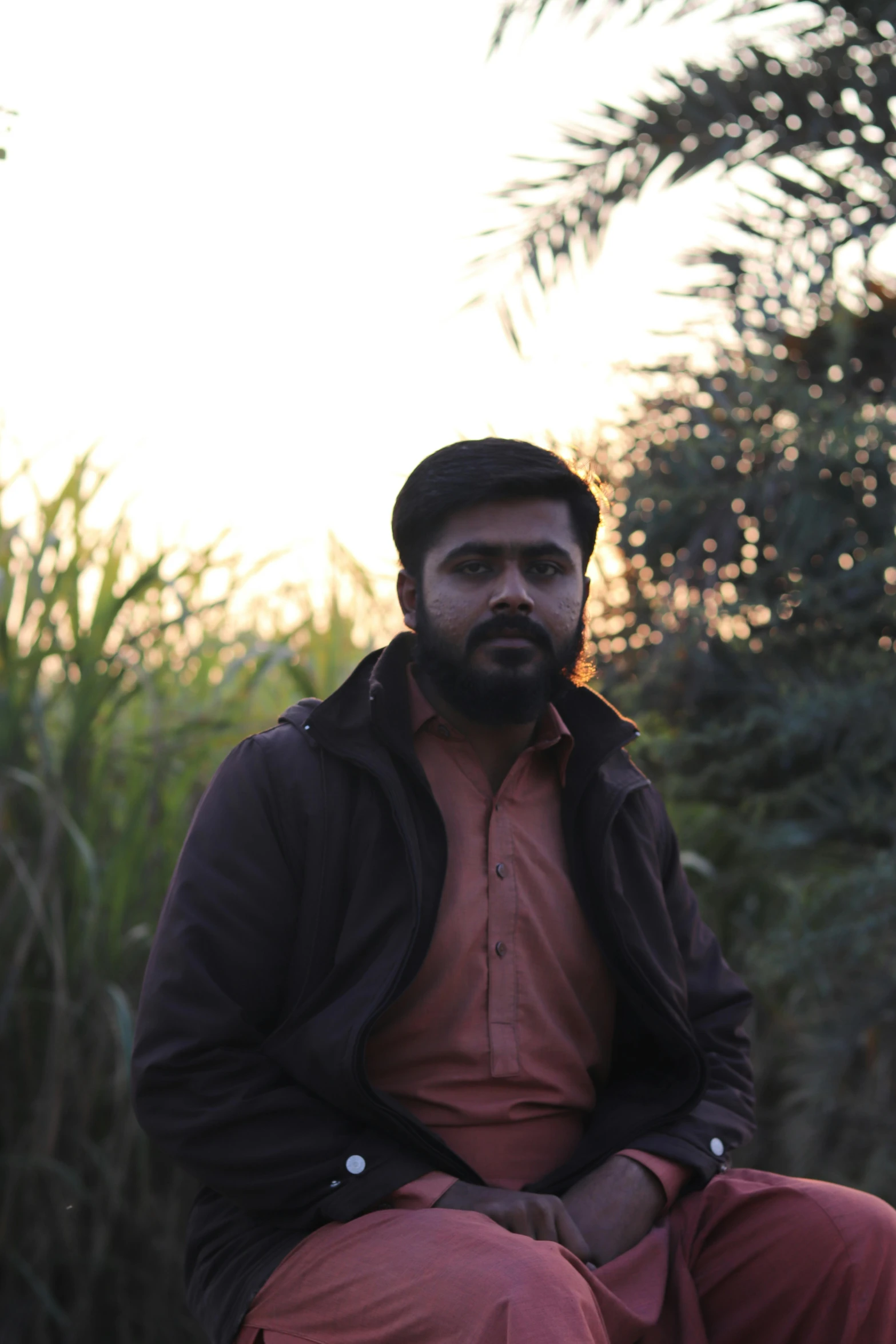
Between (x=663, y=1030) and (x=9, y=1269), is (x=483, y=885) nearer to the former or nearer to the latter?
(x=663, y=1030)

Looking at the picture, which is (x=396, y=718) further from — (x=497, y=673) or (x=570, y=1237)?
(x=570, y=1237)

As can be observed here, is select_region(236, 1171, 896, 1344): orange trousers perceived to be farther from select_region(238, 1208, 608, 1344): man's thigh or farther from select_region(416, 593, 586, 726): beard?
select_region(416, 593, 586, 726): beard

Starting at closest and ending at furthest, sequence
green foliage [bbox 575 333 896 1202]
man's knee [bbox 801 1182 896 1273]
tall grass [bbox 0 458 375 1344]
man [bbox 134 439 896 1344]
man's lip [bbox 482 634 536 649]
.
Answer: man [bbox 134 439 896 1344] < man's knee [bbox 801 1182 896 1273] < man's lip [bbox 482 634 536 649] < tall grass [bbox 0 458 375 1344] < green foliage [bbox 575 333 896 1202]

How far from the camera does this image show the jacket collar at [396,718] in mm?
2078

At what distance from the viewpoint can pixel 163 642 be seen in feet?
11.8

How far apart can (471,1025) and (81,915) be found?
125 cm

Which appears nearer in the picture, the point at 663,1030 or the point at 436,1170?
the point at 436,1170

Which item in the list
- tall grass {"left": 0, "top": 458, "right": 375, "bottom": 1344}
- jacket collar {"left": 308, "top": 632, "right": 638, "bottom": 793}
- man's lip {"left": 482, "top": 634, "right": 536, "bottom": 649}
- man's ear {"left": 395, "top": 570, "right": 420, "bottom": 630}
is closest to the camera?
jacket collar {"left": 308, "top": 632, "right": 638, "bottom": 793}

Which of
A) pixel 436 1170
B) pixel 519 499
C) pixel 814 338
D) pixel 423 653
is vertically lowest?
pixel 436 1170

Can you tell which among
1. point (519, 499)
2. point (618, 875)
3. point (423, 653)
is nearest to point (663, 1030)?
point (618, 875)

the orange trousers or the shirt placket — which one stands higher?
the shirt placket

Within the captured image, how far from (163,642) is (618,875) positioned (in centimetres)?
183

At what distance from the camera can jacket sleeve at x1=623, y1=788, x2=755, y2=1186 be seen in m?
2.15

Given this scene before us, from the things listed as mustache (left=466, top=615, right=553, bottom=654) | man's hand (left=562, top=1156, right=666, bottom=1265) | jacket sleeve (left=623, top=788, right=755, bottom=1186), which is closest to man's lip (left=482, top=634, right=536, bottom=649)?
mustache (left=466, top=615, right=553, bottom=654)
